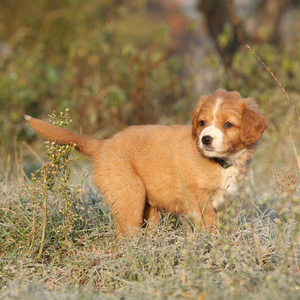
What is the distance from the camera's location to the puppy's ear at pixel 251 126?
3750 mm

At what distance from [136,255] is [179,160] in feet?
3.44

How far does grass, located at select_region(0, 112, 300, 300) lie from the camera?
2.69 meters

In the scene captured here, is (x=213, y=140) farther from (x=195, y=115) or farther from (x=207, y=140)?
(x=195, y=115)

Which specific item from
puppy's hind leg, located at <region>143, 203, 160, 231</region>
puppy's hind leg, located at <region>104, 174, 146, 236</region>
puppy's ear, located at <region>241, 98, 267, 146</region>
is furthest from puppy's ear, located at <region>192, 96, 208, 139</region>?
puppy's hind leg, located at <region>143, 203, 160, 231</region>

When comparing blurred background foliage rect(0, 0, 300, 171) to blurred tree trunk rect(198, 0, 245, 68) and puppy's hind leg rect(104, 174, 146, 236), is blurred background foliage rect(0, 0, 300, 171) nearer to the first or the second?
blurred tree trunk rect(198, 0, 245, 68)

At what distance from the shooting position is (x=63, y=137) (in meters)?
3.71

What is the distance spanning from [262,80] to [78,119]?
3.65m

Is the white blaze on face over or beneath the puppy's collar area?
over

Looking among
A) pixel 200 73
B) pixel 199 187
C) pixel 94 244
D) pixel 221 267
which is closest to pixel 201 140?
pixel 199 187

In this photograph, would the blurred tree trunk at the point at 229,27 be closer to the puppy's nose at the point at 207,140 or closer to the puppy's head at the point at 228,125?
the puppy's head at the point at 228,125

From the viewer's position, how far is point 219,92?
4055 millimetres

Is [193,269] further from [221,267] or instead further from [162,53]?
[162,53]

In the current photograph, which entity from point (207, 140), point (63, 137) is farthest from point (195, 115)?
point (63, 137)

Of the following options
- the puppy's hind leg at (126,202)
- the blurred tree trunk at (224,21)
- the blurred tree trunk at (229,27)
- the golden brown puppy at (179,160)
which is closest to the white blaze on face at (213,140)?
the golden brown puppy at (179,160)
